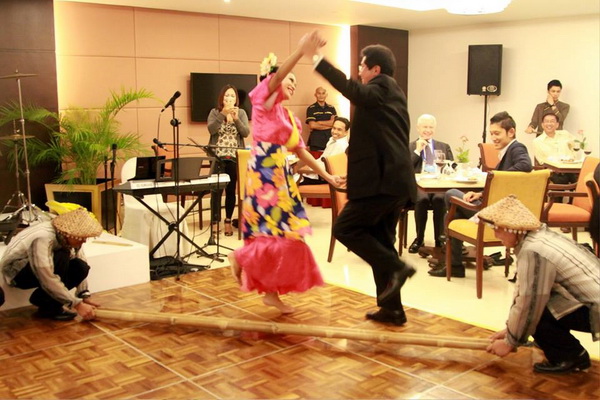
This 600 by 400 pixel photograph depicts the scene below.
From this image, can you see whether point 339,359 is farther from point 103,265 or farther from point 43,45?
point 43,45

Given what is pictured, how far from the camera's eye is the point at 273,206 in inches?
150

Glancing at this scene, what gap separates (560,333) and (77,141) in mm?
5288

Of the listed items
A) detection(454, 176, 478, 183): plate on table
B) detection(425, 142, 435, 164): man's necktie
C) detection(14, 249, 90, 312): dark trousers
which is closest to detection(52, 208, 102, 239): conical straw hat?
detection(14, 249, 90, 312): dark trousers

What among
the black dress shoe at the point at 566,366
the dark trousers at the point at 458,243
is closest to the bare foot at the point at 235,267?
the black dress shoe at the point at 566,366

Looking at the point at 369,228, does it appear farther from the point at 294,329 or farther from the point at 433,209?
the point at 433,209

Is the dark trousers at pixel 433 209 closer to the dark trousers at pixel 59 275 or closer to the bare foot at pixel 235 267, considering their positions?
the bare foot at pixel 235 267

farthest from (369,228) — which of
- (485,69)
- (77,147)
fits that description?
(485,69)

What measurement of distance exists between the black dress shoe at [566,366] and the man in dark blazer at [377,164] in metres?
0.79

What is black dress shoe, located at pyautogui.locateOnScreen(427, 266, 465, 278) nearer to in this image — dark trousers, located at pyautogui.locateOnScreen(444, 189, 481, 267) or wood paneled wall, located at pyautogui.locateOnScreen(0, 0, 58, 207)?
dark trousers, located at pyautogui.locateOnScreen(444, 189, 481, 267)

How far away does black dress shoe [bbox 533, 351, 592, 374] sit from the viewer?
3174 mm

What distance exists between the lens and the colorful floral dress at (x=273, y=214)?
12.4 ft

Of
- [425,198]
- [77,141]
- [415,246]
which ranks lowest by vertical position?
[415,246]

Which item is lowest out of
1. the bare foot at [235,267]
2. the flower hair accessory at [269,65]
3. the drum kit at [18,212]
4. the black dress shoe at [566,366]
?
the black dress shoe at [566,366]

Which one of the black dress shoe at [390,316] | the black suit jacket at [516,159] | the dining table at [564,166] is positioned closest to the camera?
the black dress shoe at [390,316]
